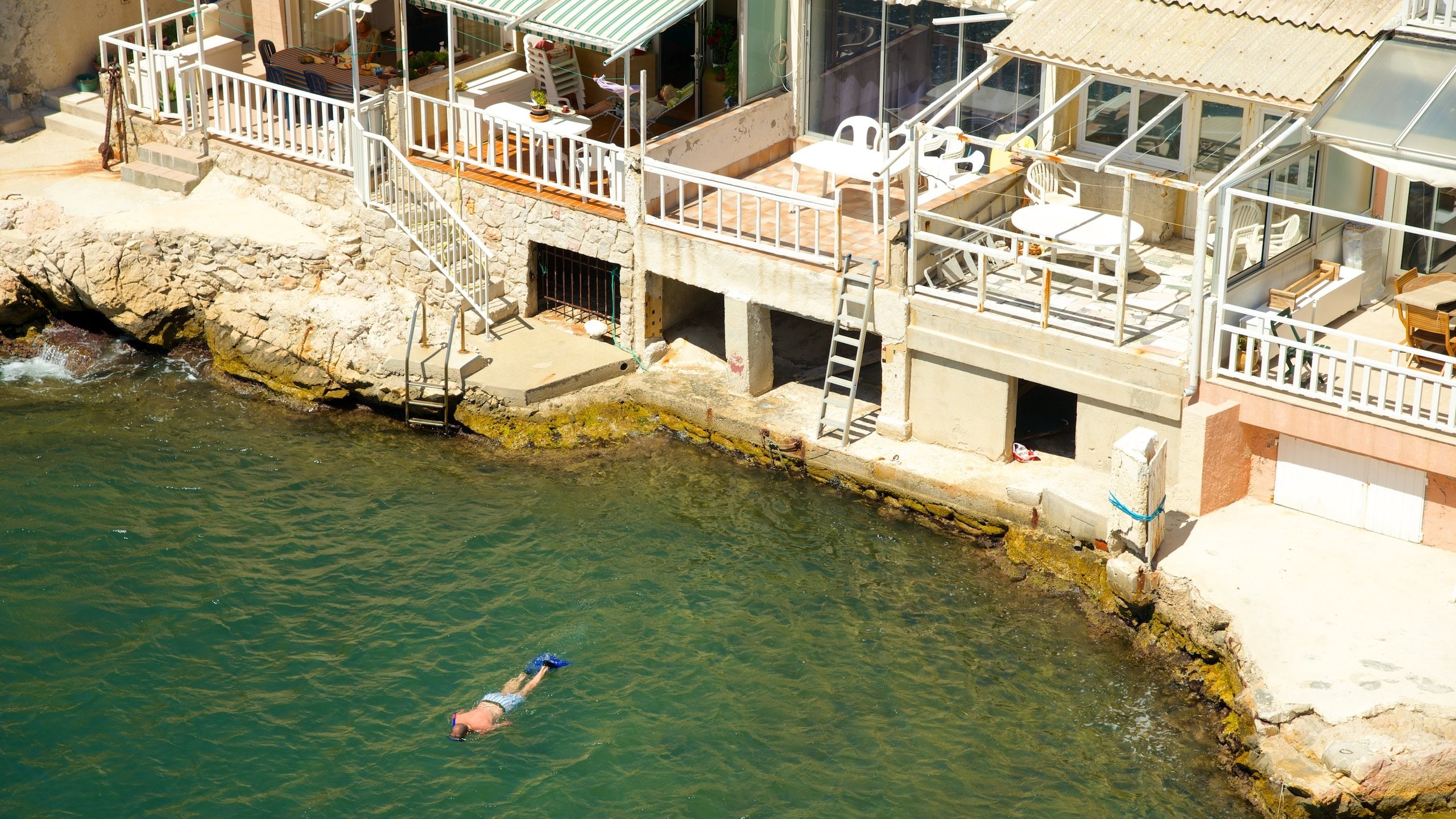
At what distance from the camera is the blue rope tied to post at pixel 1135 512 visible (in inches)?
714

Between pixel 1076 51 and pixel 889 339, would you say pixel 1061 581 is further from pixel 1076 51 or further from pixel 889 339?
pixel 1076 51

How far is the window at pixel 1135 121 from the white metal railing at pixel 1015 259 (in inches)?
62.7

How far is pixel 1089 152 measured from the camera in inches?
863

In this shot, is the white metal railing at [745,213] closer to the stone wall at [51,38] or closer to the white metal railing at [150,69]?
the white metal railing at [150,69]

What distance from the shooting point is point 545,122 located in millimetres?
23766

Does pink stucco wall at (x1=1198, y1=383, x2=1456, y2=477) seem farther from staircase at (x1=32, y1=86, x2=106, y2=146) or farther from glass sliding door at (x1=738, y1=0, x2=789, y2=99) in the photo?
staircase at (x1=32, y1=86, x2=106, y2=146)

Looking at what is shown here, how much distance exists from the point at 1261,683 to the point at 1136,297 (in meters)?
5.54

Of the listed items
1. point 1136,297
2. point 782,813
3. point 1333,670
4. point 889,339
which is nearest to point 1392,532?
point 1333,670

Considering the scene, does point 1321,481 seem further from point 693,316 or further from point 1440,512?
point 693,316

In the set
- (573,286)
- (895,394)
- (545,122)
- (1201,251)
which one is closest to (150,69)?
(545,122)

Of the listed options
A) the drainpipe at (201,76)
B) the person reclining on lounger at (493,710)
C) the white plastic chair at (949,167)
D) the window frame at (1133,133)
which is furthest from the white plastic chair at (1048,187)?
the drainpipe at (201,76)

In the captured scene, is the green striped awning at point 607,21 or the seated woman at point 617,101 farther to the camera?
the seated woman at point 617,101

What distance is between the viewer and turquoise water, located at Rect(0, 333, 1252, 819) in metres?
16.5

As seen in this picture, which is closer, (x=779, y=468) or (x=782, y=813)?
(x=782, y=813)
